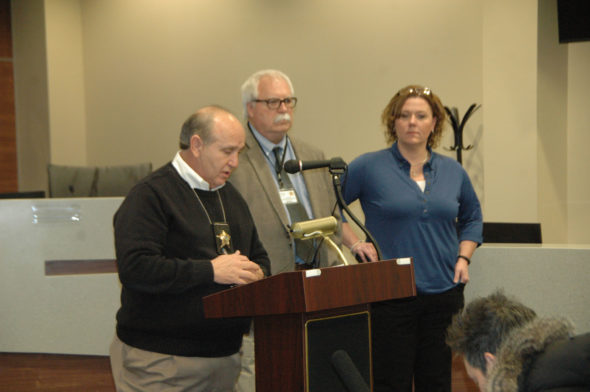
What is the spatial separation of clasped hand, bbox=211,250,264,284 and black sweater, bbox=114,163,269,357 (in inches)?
0.8

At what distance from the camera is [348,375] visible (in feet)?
4.00

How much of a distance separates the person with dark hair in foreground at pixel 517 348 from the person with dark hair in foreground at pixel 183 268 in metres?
0.69

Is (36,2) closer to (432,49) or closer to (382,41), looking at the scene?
(382,41)

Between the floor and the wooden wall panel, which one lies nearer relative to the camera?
the floor

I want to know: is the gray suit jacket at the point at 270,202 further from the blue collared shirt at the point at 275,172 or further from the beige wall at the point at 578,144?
the beige wall at the point at 578,144

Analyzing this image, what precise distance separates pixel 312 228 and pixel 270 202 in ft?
2.27

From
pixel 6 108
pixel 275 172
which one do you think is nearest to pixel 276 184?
pixel 275 172

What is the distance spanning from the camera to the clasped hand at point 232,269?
1667 millimetres

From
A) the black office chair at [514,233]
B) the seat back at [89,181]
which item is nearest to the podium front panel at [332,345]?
the black office chair at [514,233]

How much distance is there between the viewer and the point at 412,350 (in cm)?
224

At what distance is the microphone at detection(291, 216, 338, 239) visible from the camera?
1593mm

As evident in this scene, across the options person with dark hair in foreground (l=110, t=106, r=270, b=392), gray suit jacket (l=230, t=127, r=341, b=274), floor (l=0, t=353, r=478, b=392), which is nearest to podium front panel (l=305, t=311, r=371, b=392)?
person with dark hair in foreground (l=110, t=106, r=270, b=392)

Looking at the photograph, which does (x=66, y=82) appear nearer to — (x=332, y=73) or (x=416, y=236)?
(x=332, y=73)

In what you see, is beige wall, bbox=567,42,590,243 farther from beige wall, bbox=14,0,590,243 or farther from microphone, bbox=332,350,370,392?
microphone, bbox=332,350,370,392
